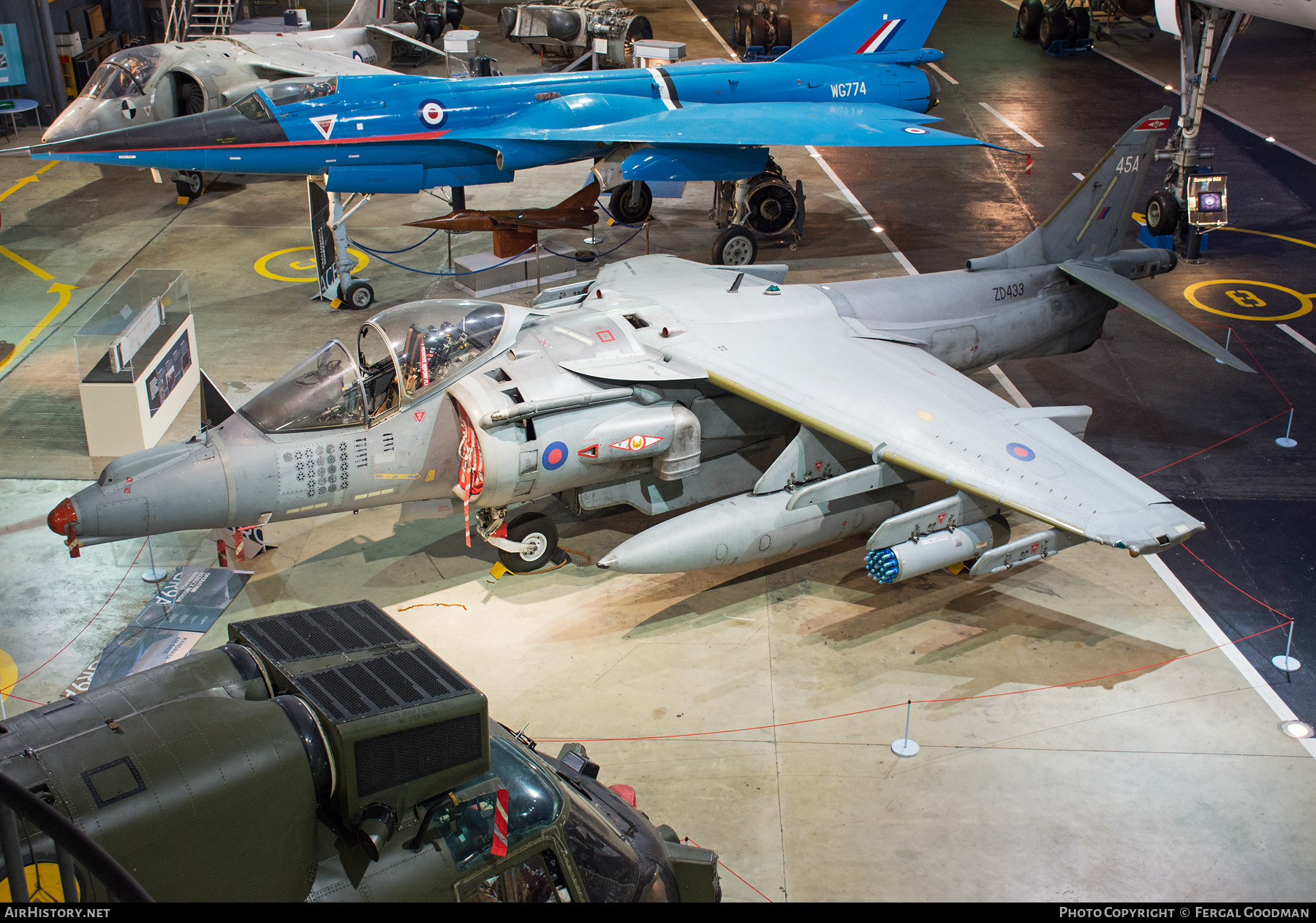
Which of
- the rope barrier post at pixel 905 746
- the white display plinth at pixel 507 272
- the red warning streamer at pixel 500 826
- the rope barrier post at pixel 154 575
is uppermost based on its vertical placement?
the red warning streamer at pixel 500 826

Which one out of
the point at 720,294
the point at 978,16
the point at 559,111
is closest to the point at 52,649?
the point at 720,294

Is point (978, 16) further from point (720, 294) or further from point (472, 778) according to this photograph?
point (472, 778)

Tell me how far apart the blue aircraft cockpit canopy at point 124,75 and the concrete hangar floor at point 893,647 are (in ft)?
→ 12.8

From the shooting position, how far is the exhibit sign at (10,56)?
25.1 meters

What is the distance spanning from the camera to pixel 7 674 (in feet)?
32.3

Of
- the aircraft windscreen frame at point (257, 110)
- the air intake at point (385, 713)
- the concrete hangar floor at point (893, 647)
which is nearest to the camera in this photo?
the air intake at point (385, 713)

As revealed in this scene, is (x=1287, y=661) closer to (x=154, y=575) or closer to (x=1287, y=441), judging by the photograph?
(x=1287, y=441)

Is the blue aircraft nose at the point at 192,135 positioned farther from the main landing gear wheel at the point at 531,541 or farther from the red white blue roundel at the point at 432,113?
the main landing gear wheel at the point at 531,541

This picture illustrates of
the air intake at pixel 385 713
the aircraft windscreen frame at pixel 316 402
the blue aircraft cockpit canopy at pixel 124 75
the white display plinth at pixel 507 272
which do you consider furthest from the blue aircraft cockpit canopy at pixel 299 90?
the air intake at pixel 385 713

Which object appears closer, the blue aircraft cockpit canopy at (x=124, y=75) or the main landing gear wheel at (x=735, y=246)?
the main landing gear wheel at (x=735, y=246)

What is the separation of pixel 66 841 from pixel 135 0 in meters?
32.5

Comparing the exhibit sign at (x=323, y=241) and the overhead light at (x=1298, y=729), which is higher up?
the exhibit sign at (x=323, y=241)

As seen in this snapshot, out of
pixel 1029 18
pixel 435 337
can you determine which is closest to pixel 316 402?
pixel 435 337

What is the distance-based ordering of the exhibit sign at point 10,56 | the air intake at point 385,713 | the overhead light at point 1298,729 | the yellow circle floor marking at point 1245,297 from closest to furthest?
the air intake at point 385,713
the overhead light at point 1298,729
the yellow circle floor marking at point 1245,297
the exhibit sign at point 10,56
